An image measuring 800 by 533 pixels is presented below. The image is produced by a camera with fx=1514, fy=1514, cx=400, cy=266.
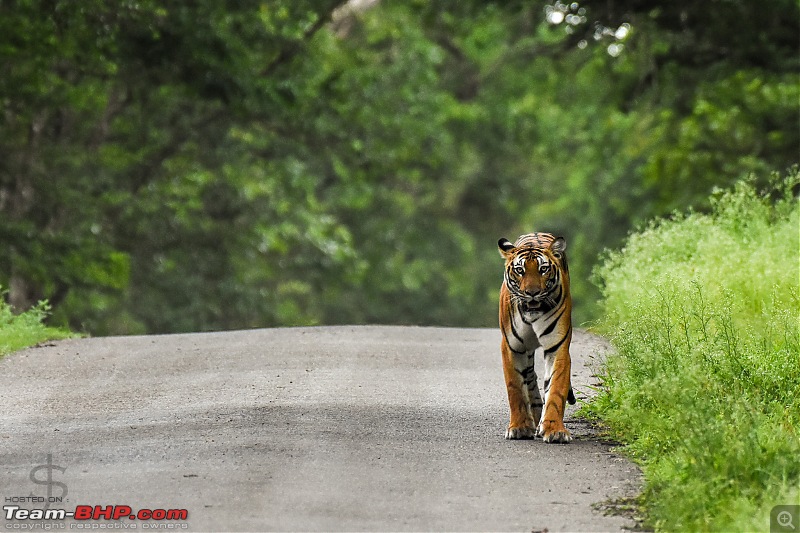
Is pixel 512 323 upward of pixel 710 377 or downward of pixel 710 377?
upward

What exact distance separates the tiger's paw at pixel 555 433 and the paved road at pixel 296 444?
0.45ft

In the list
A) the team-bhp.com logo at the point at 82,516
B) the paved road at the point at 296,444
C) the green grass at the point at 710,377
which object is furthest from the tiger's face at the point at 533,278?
the team-bhp.com logo at the point at 82,516

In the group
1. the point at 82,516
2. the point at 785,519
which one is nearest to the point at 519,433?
the point at 785,519

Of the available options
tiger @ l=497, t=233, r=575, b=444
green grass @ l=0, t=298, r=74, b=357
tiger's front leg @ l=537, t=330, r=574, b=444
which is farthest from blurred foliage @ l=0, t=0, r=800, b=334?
tiger's front leg @ l=537, t=330, r=574, b=444

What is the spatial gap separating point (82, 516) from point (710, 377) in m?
4.61

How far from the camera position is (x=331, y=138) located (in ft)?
113

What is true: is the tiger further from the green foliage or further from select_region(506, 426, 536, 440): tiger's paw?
the green foliage

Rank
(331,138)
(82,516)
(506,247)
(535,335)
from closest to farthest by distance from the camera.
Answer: (82,516), (535,335), (506,247), (331,138)

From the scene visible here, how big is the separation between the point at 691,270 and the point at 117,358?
5.86 metres

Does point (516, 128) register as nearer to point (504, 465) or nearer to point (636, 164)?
point (636, 164)

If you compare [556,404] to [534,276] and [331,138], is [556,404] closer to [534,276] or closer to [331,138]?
A: [534,276]

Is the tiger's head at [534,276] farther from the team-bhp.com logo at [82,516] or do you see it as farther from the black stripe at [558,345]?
the team-bhp.com logo at [82,516]

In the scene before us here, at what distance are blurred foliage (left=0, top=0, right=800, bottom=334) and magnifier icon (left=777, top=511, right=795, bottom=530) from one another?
1594 centimetres

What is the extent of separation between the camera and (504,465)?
30.5ft
